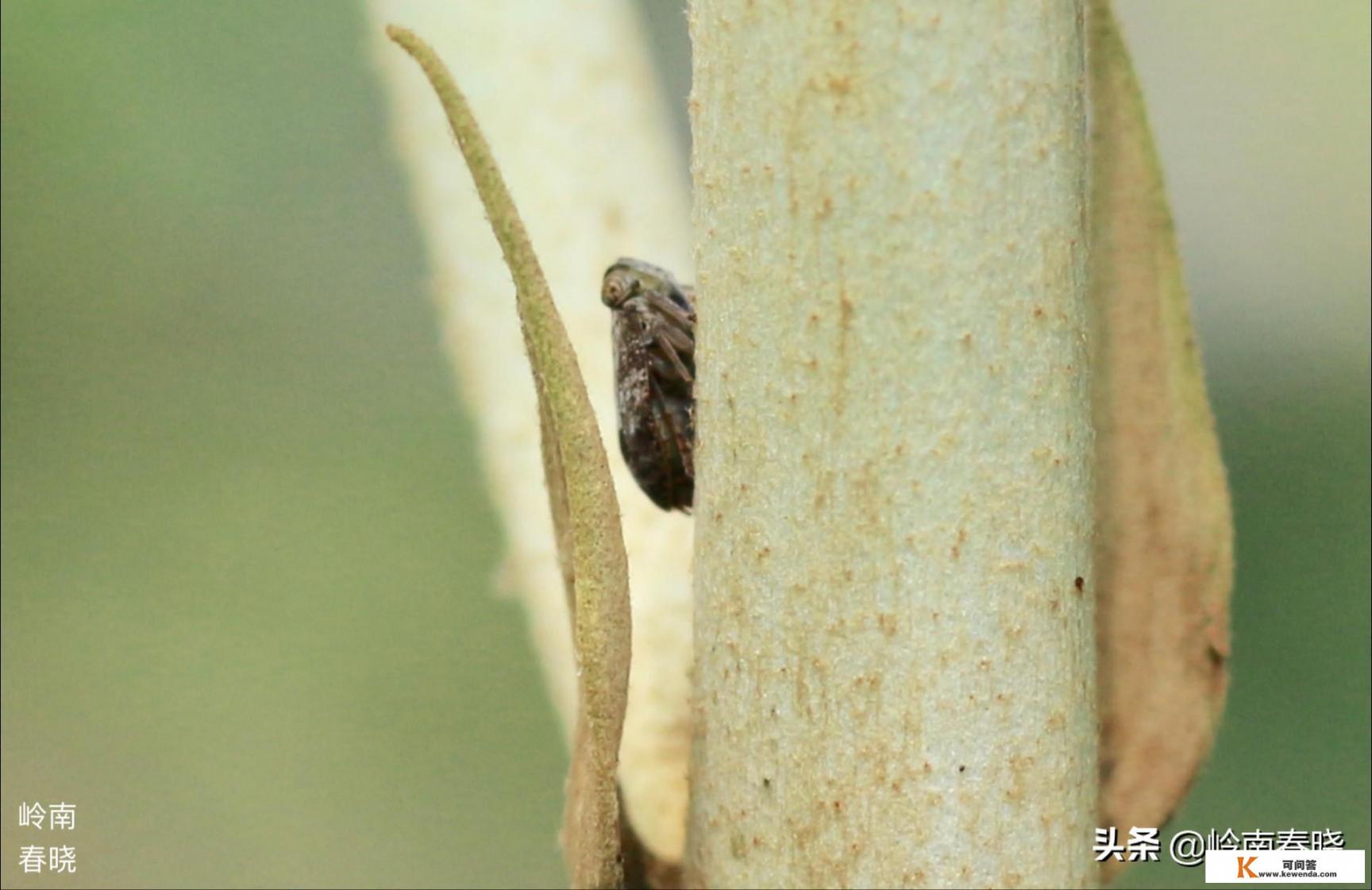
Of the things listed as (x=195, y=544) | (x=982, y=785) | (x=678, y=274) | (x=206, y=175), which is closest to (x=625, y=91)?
(x=678, y=274)

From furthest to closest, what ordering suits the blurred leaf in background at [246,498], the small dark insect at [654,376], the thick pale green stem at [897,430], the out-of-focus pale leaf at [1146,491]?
the blurred leaf in background at [246,498] → the small dark insect at [654,376] → the out-of-focus pale leaf at [1146,491] → the thick pale green stem at [897,430]

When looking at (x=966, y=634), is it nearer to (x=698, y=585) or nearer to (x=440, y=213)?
(x=698, y=585)

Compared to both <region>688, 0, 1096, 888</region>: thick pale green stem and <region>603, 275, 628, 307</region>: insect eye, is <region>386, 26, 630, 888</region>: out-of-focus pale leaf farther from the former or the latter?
<region>603, 275, 628, 307</region>: insect eye

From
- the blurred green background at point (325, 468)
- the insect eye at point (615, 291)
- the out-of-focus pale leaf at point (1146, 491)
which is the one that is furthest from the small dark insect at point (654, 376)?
the blurred green background at point (325, 468)

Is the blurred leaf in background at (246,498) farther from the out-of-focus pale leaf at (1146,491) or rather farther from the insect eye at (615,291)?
the out-of-focus pale leaf at (1146,491)

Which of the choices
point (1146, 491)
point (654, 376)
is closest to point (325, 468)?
point (654, 376)

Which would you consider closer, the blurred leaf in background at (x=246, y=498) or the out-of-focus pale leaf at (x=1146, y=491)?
the out-of-focus pale leaf at (x=1146, y=491)

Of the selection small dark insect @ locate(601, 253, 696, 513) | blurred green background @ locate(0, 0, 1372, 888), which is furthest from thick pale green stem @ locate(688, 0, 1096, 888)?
blurred green background @ locate(0, 0, 1372, 888)
